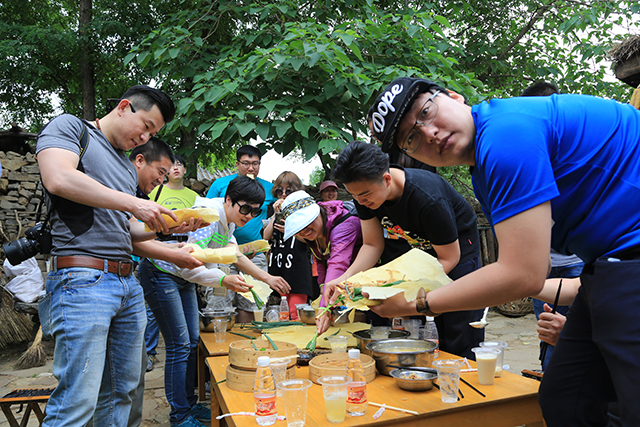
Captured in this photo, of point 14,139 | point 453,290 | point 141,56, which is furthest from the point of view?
point 14,139

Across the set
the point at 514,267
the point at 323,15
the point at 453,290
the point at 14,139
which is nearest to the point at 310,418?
the point at 453,290

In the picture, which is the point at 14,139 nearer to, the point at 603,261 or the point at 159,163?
the point at 159,163

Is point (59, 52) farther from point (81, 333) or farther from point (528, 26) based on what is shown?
point (528, 26)

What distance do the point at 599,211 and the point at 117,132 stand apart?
6.97 ft

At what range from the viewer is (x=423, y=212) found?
8.09 ft

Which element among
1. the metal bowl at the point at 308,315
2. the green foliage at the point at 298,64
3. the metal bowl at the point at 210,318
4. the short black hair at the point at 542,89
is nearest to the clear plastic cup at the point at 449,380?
the metal bowl at the point at 308,315

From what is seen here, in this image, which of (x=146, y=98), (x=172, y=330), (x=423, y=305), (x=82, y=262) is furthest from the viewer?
(x=172, y=330)

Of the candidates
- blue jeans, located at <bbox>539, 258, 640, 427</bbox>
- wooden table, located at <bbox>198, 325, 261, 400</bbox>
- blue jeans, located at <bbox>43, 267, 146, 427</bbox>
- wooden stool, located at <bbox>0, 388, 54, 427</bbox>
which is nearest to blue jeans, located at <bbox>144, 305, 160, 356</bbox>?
wooden table, located at <bbox>198, 325, 261, 400</bbox>

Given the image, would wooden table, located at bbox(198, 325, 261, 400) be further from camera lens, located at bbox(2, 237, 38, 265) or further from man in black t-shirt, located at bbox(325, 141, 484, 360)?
camera lens, located at bbox(2, 237, 38, 265)

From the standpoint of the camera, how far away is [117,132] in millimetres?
2217

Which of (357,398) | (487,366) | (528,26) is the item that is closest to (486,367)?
(487,366)

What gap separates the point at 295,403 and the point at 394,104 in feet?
3.43

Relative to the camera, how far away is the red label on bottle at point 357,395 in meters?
1.53

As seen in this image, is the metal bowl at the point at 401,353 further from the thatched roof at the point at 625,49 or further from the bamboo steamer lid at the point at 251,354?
the thatched roof at the point at 625,49
